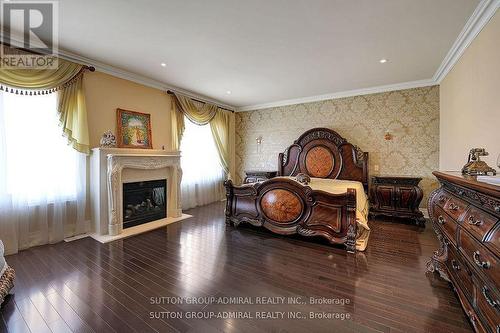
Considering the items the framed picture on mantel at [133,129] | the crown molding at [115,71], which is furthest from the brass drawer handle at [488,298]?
the crown molding at [115,71]

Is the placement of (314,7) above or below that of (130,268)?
above

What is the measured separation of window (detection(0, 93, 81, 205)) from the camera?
2791 millimetres

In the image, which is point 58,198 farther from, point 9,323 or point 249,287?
point 249,287

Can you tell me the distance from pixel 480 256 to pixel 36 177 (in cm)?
474

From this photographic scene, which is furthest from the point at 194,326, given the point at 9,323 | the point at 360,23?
the point at 360,23

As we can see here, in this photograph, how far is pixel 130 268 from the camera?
249cm

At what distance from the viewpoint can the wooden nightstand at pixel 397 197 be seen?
4.08m

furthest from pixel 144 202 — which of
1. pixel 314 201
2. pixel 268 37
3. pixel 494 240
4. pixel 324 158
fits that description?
pixel 494 240

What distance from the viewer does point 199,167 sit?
5609 millimetres

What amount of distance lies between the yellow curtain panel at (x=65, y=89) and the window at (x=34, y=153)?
94mm

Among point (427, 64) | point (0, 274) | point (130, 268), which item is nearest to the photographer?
point (0, 274)

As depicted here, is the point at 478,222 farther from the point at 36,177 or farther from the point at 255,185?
the point at 36,177

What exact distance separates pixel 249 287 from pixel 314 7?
9.51 ft

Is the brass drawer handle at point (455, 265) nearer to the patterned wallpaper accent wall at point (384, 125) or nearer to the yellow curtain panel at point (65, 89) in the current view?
the patterned wallpaper accent wall at point (384, 125)
